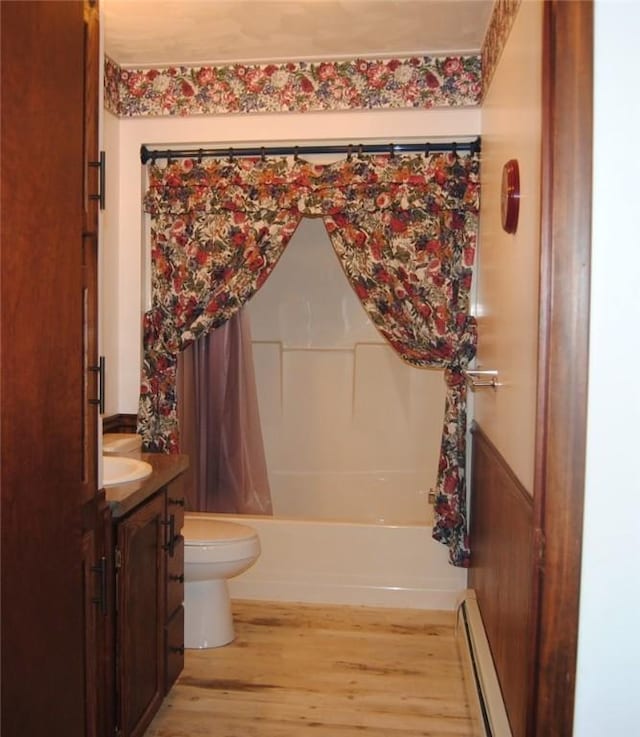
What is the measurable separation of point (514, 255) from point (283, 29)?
4.86ft

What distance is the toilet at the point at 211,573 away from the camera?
2.63 meters

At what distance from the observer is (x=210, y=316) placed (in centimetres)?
330

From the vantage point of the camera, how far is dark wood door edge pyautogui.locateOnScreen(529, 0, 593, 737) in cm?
→ 102

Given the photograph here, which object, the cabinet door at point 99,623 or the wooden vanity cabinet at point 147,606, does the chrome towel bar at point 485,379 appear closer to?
the wooden vanity cabinet at point 147,606

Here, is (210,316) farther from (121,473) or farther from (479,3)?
(479,3)

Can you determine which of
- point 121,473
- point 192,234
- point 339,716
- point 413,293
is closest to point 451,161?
point 413,293

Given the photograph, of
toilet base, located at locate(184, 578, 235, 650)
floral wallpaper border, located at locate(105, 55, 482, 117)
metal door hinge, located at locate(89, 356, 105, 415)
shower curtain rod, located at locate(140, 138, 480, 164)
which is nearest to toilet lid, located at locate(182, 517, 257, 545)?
toilet base, located at locate(184, 578, 235, 650)

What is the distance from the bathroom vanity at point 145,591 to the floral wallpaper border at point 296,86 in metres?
1.78

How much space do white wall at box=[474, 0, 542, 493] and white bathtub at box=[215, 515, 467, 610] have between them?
784mm

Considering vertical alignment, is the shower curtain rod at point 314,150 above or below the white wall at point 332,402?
above

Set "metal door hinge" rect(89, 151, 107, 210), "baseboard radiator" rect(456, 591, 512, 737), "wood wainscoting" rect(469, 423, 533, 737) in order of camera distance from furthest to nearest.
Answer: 1. "baseboard radiator" rect(456, 591, 512, 737)
2. "wood wainscoting" rect(469, 423, 533, 737)
3. "metal door hinge" rect(89, 151, 107, 210)

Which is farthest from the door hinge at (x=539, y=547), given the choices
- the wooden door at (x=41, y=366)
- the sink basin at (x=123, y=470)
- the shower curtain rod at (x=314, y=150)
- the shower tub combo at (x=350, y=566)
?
the shower curtain rod at (x=314, y=150)

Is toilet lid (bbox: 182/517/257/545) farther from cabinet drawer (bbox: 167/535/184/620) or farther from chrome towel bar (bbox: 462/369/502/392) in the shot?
chrome towel bar (bbox: 462/369/502/392)

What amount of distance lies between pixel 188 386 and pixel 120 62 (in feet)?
5.27
